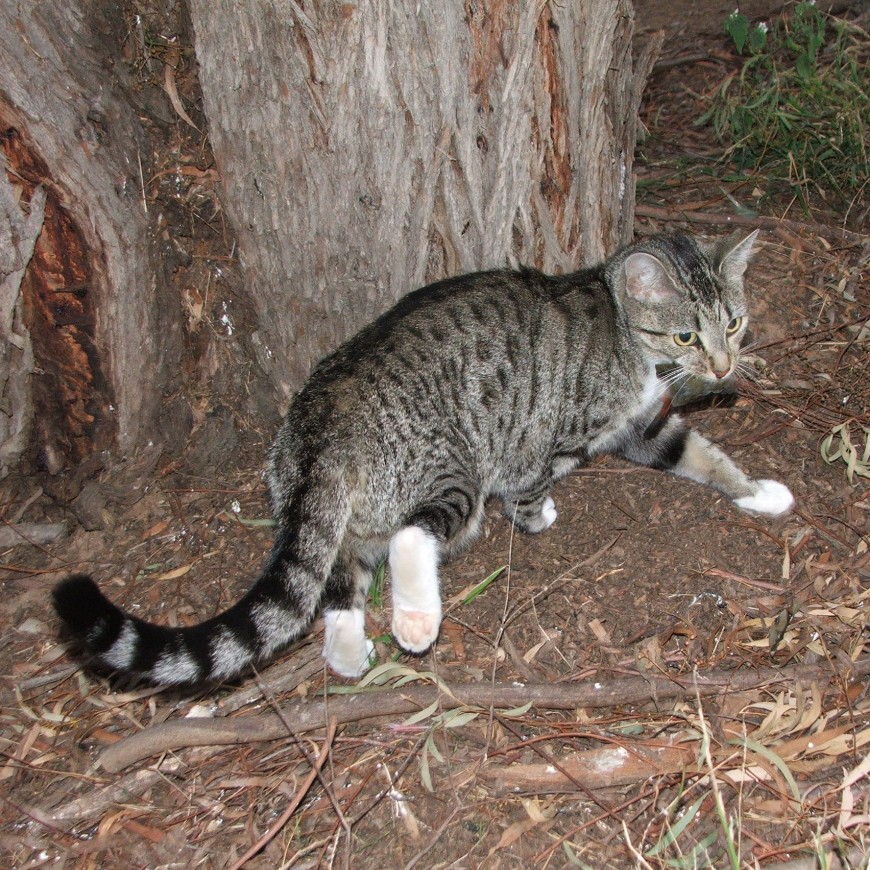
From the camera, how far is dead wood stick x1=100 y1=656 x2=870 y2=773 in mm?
2846

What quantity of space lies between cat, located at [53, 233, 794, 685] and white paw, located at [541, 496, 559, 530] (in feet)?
0.04

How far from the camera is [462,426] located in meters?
3.38

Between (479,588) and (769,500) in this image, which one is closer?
(479,588)

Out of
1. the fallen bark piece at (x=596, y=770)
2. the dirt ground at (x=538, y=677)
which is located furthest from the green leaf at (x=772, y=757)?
the fallen bark piece at (x=596, y=770)

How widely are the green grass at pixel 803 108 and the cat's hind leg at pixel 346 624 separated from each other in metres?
3.26

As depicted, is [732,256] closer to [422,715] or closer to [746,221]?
[746,221]

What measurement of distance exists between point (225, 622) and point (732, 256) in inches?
94.0

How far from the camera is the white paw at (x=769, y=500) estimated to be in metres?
3.50

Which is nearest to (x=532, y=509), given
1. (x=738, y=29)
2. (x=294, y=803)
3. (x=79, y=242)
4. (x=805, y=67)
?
(x=294, y=803)

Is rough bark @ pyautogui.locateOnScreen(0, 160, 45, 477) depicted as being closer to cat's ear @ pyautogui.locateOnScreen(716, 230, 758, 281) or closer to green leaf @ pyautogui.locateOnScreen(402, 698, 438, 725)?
green leaf @ pyautogui.locateOnScreen(402, 698, 438, 725)

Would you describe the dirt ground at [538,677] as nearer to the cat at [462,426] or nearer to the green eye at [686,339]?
the cat at [462,426]

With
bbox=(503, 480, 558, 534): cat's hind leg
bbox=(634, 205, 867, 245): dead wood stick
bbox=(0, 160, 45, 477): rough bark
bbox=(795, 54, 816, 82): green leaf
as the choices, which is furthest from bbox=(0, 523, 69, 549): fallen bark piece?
bbox=(795, 54, 816, 82): green leaf

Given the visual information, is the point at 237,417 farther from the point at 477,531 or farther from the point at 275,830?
the point at 275,830

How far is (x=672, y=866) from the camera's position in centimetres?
243
